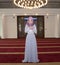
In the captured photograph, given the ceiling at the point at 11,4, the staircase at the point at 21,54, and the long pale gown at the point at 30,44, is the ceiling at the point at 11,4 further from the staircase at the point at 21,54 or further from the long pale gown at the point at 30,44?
the long pale gown at the point at 30,44

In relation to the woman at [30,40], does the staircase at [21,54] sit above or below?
below

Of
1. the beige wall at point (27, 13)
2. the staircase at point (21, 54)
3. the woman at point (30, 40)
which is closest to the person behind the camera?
the woman at point (30, 40)

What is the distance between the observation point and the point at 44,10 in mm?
22172

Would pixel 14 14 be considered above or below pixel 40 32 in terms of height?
above

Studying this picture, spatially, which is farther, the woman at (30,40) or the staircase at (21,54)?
the staircase at (21,54)

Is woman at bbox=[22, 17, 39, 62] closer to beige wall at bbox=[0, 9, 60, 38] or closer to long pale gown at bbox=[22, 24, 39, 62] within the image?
long pale gown at bbox=[22, 24, 39, 62]

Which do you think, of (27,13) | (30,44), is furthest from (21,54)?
(27,13)

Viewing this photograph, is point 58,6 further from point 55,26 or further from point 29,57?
point 29,57

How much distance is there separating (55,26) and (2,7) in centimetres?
577

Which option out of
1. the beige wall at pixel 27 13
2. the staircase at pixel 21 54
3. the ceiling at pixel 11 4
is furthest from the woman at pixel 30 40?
the beige wall at pixel 27 13

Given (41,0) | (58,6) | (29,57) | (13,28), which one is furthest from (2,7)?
(29,57)

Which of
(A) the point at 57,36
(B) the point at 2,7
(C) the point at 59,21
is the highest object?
(B) the point at 2,7

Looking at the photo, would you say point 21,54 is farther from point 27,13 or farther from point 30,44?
point 27,13

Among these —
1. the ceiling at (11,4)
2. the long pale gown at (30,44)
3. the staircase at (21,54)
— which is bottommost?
the staircase at (21,54)
